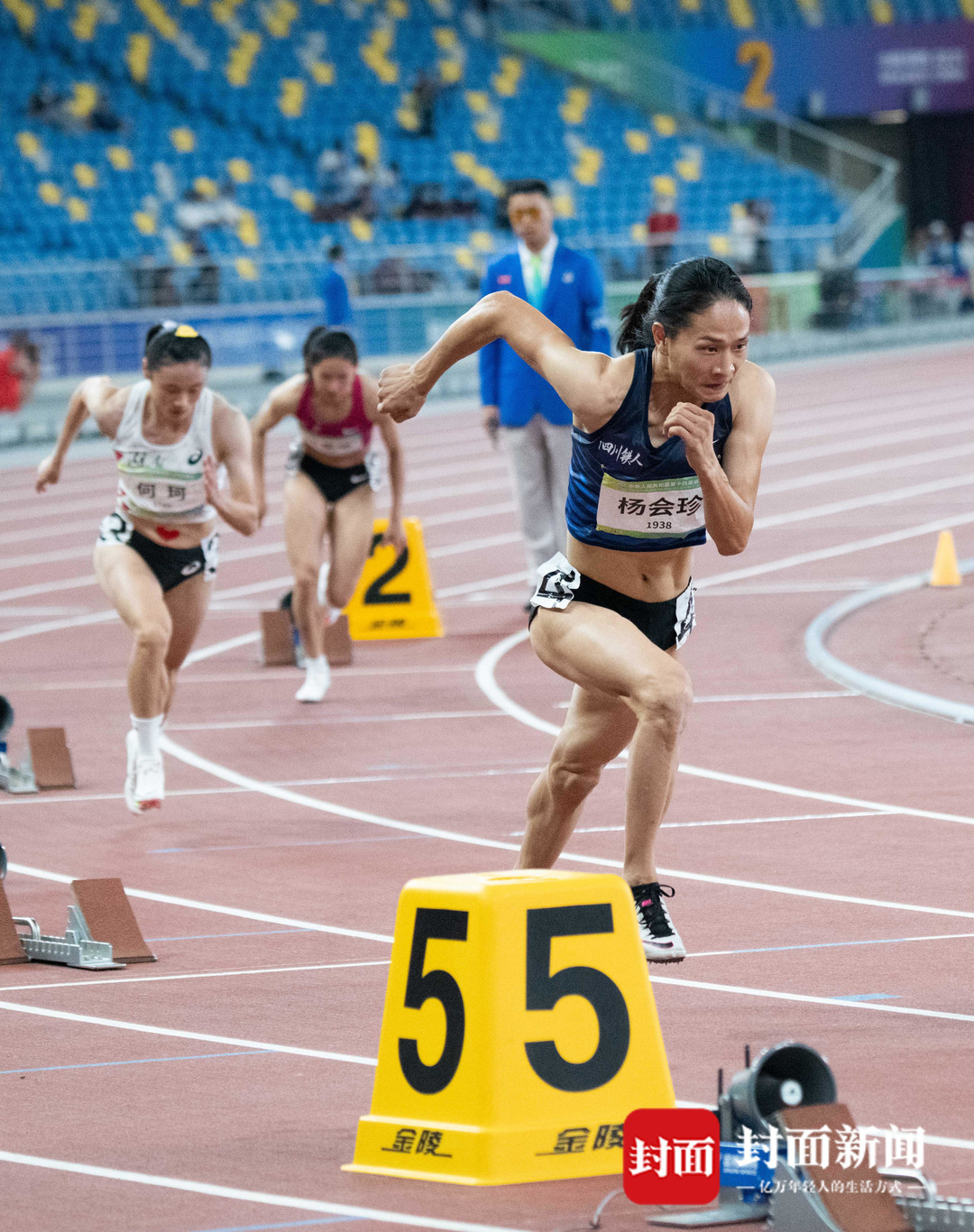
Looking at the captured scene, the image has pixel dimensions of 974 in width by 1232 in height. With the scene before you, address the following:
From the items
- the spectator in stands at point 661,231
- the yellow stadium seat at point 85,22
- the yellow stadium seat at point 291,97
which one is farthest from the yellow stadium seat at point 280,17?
the spectator in stands at point 661,231

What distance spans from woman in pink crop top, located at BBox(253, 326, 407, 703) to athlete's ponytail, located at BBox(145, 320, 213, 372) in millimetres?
2468

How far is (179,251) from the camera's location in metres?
32.2

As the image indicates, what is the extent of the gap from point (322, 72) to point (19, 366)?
16.9 meters

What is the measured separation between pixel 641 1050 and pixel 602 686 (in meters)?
1.48

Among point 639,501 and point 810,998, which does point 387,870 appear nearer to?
point 810,998

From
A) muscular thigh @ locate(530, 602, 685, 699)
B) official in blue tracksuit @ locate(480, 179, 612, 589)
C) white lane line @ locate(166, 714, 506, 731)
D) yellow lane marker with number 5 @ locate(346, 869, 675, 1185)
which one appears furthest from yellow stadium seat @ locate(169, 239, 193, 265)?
yellow lane marker with number 5 @ locate(346, 869, 675, 1185)

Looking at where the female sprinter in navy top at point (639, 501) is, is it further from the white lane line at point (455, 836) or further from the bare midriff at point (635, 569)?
the white lane line at point (455, 836)

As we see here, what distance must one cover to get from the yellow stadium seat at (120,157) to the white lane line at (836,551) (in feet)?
65.0

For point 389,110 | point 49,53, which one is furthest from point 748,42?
point 49,53

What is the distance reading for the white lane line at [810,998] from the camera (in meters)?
5.62

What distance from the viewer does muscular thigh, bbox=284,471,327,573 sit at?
11.6m

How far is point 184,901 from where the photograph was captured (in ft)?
24.7

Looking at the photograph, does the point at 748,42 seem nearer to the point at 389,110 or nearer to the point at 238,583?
the point at 389,110

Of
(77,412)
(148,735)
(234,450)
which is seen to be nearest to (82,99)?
(77,412)
